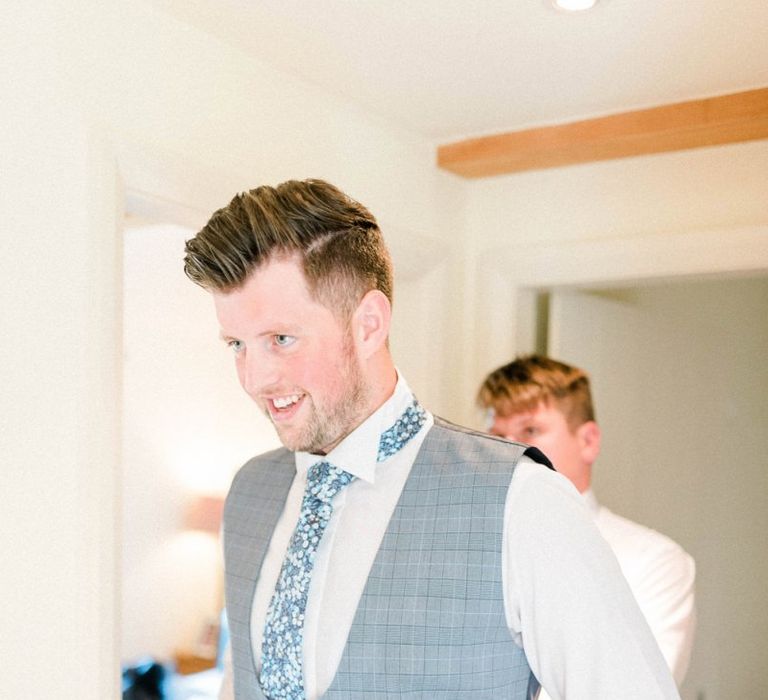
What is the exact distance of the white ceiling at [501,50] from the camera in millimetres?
1853

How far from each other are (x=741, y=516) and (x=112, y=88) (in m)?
3.33

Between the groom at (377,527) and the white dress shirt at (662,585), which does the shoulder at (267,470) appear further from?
the white dress shirt at (662,585)

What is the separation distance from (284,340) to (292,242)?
0.15 meters

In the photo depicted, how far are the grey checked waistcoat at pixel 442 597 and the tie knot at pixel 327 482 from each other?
0.36ft

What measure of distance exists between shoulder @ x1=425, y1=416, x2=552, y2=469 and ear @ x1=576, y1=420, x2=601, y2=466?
1.03 meters

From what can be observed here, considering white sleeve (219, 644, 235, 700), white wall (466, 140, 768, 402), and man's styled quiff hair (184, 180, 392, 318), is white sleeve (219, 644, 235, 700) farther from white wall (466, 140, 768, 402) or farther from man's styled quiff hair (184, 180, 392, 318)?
white wall (466, 140, 768, 402)

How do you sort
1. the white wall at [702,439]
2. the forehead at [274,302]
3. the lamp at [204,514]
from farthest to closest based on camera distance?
the lamp at [204,514]
the white wall at [702,439]
the forehead at [274,302]

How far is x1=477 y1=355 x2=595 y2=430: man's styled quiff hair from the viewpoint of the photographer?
2.45m

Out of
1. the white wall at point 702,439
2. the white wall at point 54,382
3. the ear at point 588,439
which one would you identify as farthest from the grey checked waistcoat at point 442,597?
the white wall at point 702,439

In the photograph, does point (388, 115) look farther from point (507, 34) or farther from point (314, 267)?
point (314, 267)

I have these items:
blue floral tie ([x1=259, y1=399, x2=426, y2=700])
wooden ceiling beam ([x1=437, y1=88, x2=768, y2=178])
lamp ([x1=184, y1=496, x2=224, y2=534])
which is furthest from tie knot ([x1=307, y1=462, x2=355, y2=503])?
lamp ([x1=184, y1=496, x2=224, y2=534])

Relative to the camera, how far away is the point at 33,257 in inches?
65.5

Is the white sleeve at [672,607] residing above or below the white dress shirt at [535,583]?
below

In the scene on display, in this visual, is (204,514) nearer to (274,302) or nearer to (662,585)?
(662,585)
